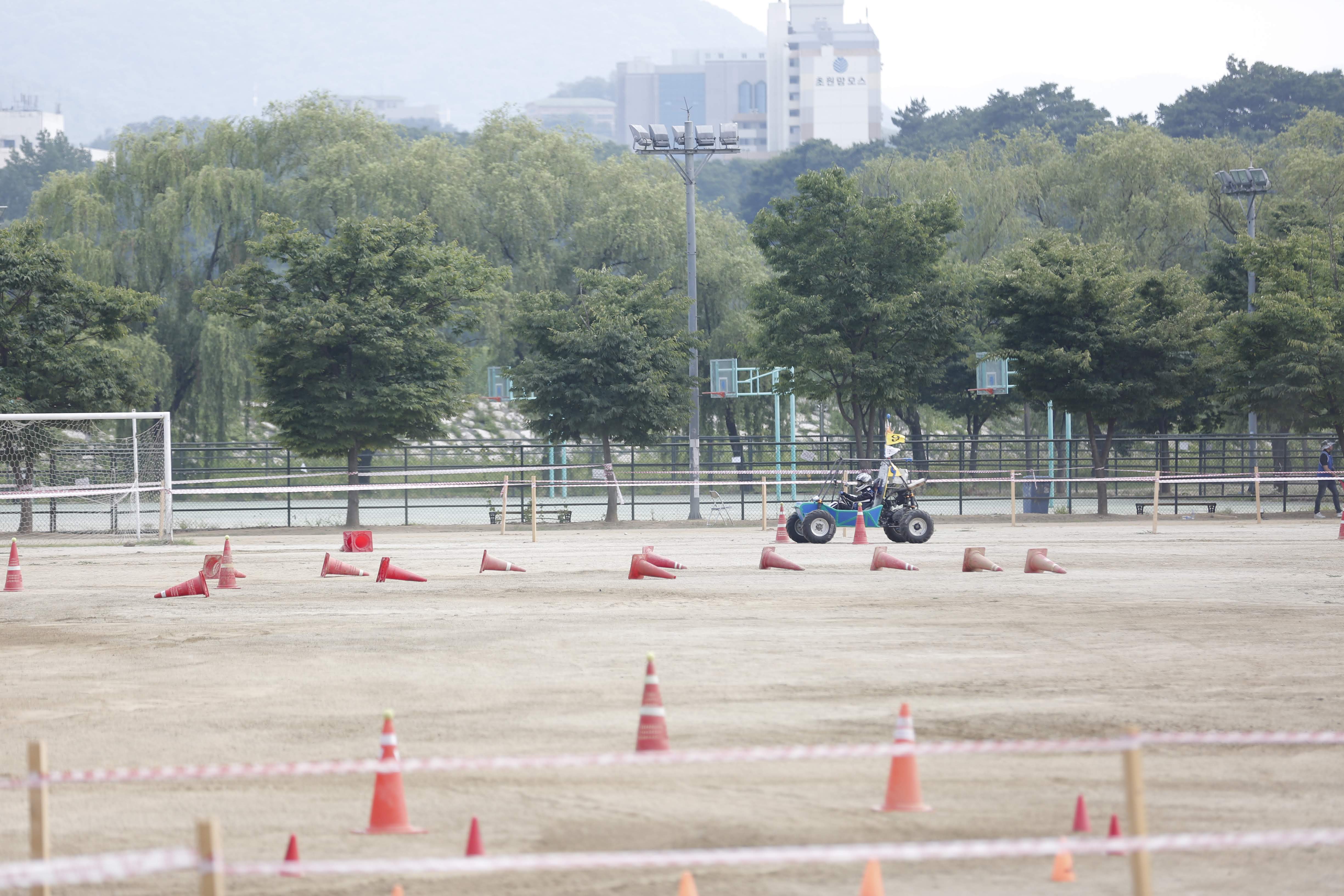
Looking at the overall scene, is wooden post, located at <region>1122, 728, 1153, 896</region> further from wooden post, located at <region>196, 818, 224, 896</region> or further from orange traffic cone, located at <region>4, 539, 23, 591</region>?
orange traffic cone, located at <region>4, 539, 23, 591</region>

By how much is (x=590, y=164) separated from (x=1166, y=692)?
41881 millimetres

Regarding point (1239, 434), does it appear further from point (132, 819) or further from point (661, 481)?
point (132, 819)

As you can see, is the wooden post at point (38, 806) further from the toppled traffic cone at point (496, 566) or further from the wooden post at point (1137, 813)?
the toppled traffic cone at point (496, 566)

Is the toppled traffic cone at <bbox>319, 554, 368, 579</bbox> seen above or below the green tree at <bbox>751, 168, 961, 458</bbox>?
below

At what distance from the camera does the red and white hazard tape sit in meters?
5.60

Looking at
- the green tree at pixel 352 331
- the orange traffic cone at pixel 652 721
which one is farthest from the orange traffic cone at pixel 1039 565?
the green tree at pixel 352 331

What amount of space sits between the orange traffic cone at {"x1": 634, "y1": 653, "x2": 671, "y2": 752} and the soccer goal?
73.4 ft

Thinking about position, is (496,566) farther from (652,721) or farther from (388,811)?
(388,811)

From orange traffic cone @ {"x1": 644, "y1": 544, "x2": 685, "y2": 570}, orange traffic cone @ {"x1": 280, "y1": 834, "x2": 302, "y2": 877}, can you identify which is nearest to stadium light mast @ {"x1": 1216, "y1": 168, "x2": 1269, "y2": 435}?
orange traffic cone @ {"x1": 644, "y1": 544, "x2": 685, "y2": 570}

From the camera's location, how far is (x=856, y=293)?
35031 mm

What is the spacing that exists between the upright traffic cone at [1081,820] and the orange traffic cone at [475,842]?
2.81 meters

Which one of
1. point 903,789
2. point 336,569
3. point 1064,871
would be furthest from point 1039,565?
point 1064,871

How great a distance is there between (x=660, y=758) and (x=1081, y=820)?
2479 mm

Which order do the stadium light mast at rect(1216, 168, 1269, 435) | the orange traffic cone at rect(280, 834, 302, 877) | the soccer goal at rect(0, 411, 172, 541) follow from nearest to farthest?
1. the orange traffic cone at rect(280, 834, 302, 877)
2. the soccer goal at rect(0, 411, 172, 541)
3. the stadium light mast at rect(1216, 168, 1269, 435)
